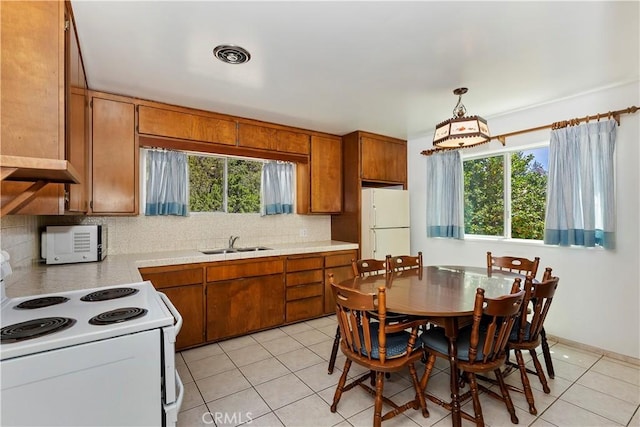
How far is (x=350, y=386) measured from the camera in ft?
6.95

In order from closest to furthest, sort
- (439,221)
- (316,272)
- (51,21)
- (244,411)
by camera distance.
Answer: (51,21)
(244,411)
(316,272)
(439,221)

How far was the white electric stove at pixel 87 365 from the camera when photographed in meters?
1.07

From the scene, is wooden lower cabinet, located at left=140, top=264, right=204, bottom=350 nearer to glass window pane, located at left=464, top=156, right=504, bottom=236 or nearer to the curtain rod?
the curtain rod

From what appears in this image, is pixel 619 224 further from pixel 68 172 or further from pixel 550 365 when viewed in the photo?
pixel 68 172

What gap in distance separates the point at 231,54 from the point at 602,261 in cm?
365

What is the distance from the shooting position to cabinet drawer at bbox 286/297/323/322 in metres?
3.61

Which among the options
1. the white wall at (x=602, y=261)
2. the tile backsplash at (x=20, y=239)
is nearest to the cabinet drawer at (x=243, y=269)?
the tile backsplash at (x=20, y=239)

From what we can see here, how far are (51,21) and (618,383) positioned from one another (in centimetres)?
425

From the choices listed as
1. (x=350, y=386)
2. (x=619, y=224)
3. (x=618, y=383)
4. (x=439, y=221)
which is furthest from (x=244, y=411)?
(x=619, y=224)

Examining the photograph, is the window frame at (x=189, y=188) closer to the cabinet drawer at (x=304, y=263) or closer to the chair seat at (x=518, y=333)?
the cabinet drawer at (x=304, y=263)

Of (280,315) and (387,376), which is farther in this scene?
(280,315)

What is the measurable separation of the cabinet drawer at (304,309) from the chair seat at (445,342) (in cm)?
183

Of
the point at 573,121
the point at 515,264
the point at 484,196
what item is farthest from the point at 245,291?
the point at 573,121

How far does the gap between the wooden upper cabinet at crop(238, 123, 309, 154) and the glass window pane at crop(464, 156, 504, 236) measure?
2.19 metres
